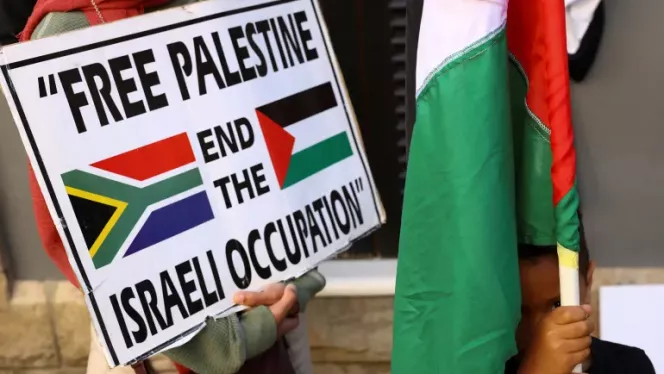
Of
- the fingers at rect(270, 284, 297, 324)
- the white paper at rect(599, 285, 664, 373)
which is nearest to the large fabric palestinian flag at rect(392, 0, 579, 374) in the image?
the fingers at rect(270, 284, 297, 324)

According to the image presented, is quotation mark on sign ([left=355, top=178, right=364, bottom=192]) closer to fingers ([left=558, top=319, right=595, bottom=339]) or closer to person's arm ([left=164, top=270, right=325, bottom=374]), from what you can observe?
person's arm ([left=164, top=270, right=325, bottom=374])

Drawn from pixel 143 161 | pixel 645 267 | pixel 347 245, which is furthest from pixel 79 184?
pixel 645 267

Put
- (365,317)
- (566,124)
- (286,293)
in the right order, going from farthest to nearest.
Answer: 1. (365,317)
2. (286,293)
3. (566,124)

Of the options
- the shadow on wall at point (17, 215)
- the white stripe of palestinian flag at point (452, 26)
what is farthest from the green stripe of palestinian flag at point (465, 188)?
the shadow on wall at point (17, 215)

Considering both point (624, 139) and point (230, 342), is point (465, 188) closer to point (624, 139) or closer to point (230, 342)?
point (230, 342)

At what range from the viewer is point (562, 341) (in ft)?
2.99

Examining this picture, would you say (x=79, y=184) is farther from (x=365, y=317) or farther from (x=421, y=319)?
(x=365, y=317)

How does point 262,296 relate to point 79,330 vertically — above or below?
above

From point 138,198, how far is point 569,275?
1.88ft

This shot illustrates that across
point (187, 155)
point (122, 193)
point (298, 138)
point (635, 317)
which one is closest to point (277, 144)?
point (298, 138)

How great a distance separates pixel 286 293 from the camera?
1.17 meters

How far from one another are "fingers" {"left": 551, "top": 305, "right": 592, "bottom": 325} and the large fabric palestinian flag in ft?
0.16

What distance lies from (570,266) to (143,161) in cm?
58

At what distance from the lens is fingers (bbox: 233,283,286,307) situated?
112cm
